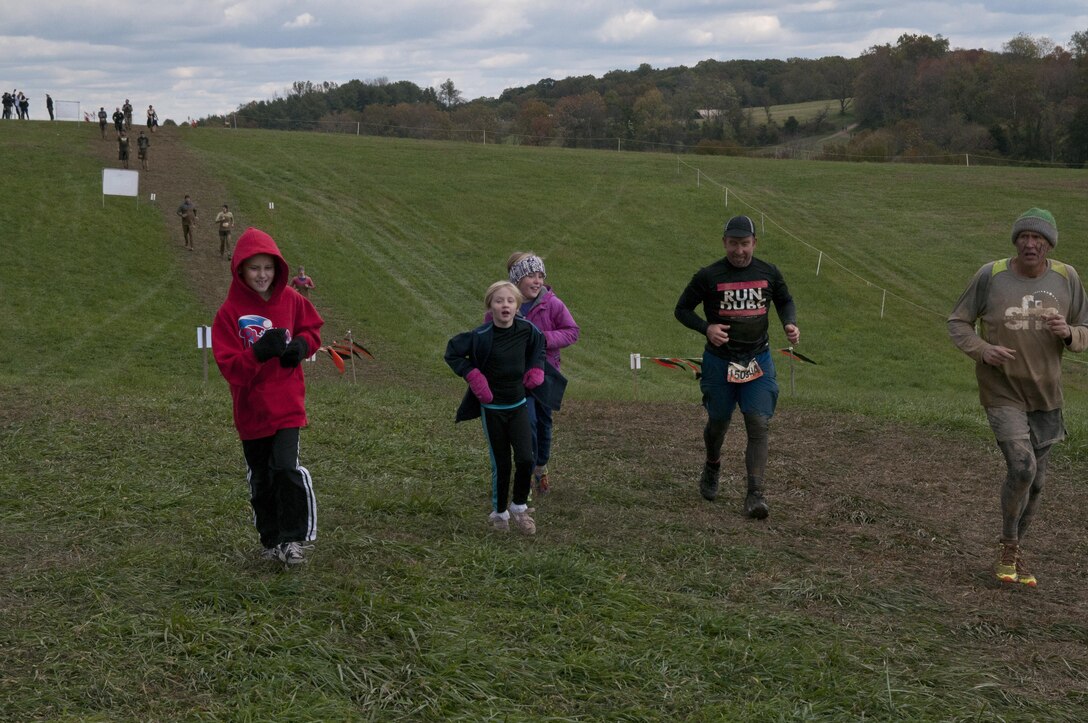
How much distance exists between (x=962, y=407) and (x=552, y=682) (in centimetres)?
1108

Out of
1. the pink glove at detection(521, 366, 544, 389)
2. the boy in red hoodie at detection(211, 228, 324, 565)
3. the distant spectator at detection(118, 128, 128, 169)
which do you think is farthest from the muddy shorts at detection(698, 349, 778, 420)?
the distant spectator at detection(118, 128, 128, 169)

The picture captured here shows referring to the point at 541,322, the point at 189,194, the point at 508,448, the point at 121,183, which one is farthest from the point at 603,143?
the point at 508,448

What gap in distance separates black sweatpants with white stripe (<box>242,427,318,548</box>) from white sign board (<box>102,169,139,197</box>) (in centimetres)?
3153

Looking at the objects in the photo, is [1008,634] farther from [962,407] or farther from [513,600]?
[962,407]

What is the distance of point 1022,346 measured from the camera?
6.84 m

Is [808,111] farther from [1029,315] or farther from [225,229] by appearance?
[1029,315]

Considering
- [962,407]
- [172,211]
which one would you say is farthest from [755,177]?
[962,407]

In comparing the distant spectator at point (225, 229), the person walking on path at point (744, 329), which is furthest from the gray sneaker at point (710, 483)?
the distant spectator at point (225, 229)

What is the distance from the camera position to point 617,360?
2709cm

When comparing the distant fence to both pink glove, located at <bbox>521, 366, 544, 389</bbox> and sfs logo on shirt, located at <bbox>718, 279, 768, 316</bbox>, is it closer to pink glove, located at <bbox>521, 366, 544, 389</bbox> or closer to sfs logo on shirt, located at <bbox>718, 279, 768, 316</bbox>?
sfs logo on shirt, located at <bbox>718, 279, 768, 316</bbox>

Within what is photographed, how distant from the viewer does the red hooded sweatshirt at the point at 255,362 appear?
19.4 feet

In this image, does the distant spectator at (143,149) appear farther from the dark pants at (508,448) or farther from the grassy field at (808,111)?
the grassy field at (808,111)

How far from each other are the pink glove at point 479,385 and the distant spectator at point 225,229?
88.2 ft

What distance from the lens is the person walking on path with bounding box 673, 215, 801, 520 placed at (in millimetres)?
8336
